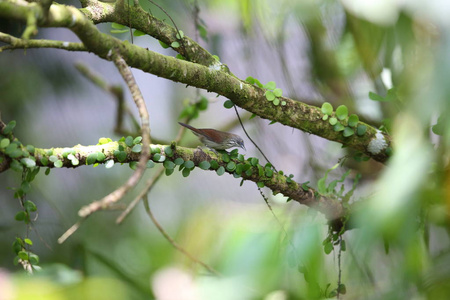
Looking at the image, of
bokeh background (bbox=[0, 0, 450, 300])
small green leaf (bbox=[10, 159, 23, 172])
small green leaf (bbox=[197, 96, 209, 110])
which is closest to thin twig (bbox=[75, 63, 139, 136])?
bokeh background (bbox=[0, 0, 450, 300])

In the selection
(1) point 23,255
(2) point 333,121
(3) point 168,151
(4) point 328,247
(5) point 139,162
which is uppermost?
(2) point 333,121

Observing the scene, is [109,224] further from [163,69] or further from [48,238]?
[163,69]

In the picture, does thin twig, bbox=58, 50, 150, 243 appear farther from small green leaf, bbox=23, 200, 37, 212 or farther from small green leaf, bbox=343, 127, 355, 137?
small green leaf, bbox=343, 127, 355, 137

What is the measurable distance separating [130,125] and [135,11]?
1.14 meters

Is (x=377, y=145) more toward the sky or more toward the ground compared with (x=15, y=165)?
more toward the sky

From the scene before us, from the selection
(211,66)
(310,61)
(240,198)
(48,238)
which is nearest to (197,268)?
(211,66)

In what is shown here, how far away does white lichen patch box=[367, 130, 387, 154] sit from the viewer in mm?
1258

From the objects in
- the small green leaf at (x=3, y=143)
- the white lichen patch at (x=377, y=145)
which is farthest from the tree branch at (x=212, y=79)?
the small green leaf at (x=3, y=143)

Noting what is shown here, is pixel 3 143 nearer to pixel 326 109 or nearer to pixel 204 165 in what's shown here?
pixel 204 165

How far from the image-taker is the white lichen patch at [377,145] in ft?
4.13

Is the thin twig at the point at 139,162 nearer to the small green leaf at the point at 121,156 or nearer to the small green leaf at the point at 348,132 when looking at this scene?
the small green leaf at the point at 121,156

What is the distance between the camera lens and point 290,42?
2234 mm

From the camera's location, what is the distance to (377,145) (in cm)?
126

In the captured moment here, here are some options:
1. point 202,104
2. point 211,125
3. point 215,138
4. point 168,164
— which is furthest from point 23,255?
point 211,125
